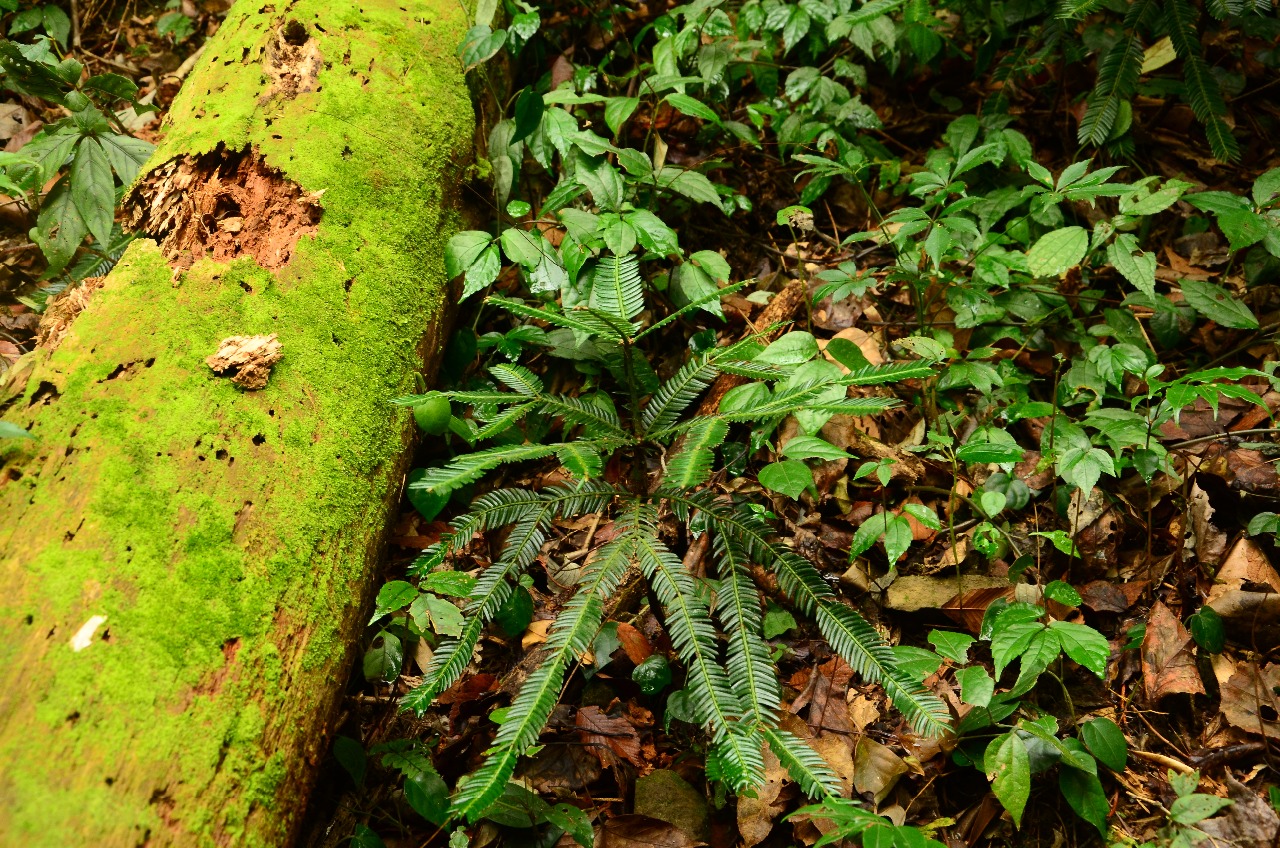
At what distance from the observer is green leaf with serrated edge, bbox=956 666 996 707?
1.80 m

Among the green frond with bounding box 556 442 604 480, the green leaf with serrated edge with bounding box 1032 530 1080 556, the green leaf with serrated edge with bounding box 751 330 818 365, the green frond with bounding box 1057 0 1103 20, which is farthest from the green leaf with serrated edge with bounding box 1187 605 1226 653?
the green frond with bounding box 1057 0 1103 20

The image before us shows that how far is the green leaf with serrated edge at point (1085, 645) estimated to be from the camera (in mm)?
1729

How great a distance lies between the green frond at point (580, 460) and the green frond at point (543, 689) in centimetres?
18

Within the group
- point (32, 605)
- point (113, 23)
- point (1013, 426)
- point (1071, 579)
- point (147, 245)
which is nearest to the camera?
point (32, 605)

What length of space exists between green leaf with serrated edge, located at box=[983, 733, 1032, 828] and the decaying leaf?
1950 mm

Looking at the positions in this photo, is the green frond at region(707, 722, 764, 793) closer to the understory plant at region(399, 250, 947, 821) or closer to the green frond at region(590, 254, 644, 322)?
the understory plant at region(399, 250, 947, 821)

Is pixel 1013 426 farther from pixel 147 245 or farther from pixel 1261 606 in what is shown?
pixel 147 245

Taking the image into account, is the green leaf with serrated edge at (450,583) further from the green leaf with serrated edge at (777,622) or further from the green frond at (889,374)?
the green frond at (889,374)

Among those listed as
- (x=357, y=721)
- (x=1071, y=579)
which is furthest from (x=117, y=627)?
(x=1071, y=579)

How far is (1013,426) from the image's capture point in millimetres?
2541

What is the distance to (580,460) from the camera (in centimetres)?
163

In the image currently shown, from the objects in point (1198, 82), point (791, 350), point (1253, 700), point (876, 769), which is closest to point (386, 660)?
point (876, 769)

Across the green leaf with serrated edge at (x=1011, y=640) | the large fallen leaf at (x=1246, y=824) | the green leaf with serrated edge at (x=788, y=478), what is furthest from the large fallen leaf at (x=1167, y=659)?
the green leaf with serrated edge at (x=788, y=478)

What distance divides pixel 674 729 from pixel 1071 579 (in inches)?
50.3
